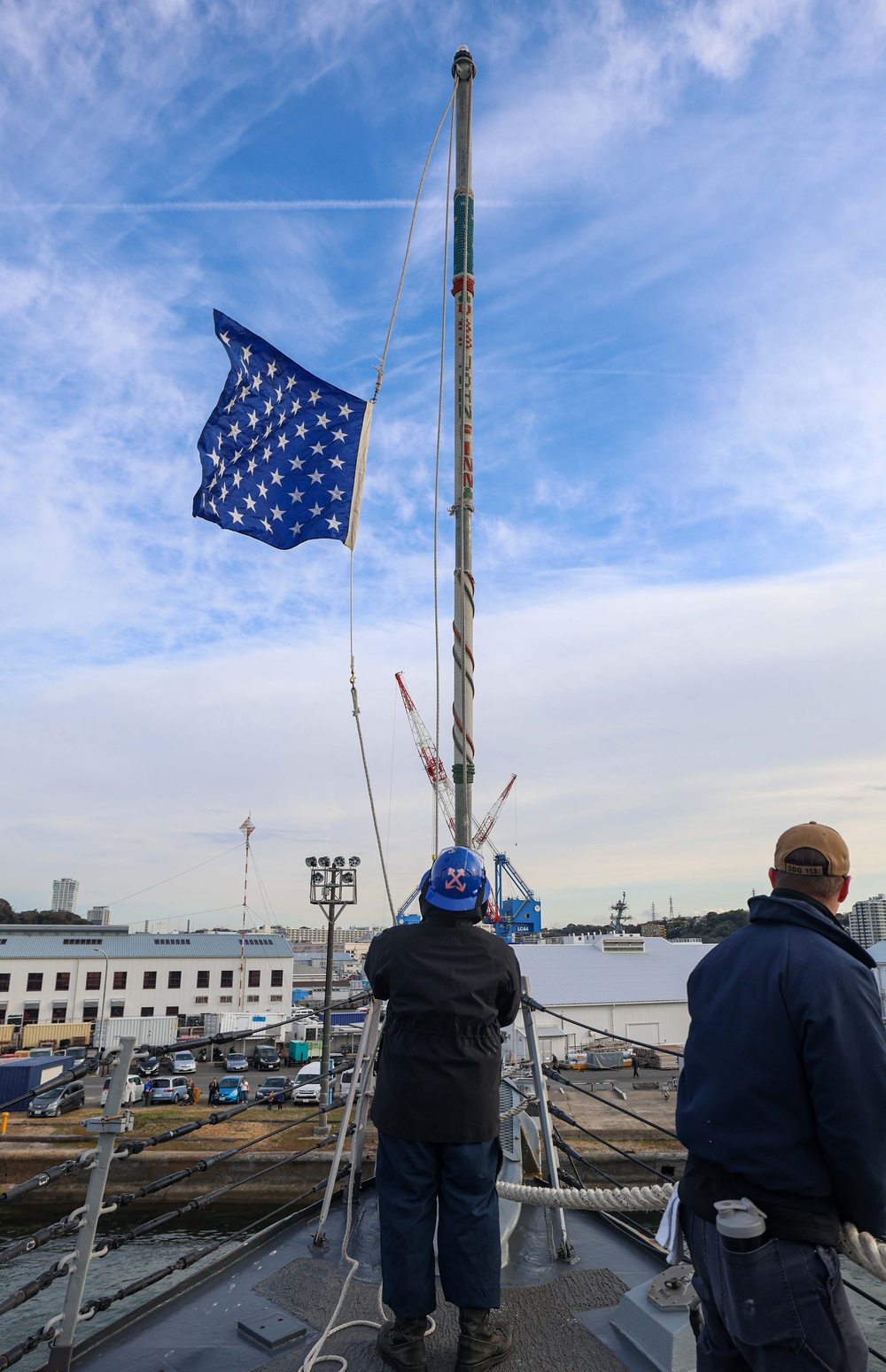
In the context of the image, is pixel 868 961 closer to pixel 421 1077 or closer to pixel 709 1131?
pixel 709 1131

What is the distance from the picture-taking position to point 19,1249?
8.59ft

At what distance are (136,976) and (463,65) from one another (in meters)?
49.3

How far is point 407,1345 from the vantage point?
2801mm

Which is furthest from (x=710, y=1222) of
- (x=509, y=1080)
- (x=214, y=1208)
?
(x=214, y=1208)

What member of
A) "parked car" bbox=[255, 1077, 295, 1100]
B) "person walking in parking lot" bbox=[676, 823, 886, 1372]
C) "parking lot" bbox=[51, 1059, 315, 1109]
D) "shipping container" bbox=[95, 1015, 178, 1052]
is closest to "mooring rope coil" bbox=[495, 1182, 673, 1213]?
"person walking in parking lot" bbox=[676, 823, 886, 1372]

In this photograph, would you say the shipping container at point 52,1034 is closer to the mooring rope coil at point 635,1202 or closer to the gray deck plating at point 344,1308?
the gray deck plating at point 344,1308

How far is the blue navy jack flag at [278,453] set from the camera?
7812 millimetres

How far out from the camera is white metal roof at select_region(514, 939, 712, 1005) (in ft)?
130

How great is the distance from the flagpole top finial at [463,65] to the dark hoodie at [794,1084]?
7320mm

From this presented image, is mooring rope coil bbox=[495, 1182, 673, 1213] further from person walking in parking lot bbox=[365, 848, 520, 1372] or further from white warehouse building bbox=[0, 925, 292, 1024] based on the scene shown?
white warehouse building bbox=[0, 925, 292, 1024]

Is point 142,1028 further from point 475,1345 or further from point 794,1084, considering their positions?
point 794,1084

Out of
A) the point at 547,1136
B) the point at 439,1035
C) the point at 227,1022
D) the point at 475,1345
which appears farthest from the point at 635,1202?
the point at 227,1022

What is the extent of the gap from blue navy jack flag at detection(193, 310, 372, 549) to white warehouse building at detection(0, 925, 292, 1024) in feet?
144

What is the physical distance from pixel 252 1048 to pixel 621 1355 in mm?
45063
